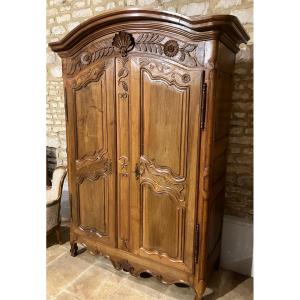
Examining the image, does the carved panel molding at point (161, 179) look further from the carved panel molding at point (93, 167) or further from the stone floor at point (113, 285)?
the stone floor at point (113, 285)

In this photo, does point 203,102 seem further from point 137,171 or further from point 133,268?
→ point 133,268

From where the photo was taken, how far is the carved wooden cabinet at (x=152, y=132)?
5.66 ft

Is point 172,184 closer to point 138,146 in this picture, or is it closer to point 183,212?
point 183,212

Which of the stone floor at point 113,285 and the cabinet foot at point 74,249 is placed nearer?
the stone floor at point 113,285

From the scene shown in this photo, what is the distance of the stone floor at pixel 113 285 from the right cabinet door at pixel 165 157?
37 centimetres

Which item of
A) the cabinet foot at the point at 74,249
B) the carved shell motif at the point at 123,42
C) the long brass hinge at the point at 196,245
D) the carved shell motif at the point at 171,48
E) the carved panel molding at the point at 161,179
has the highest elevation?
the carved shell motif at the point at 123,42

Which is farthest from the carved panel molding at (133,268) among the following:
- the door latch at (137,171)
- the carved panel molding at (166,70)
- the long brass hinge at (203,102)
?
the carved panel molding at (166,70)

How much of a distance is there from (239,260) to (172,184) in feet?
4.03

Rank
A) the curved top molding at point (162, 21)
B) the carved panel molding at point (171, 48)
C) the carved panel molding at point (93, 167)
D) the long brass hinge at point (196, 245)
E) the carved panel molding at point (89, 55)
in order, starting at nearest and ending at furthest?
the curved top molding at point (162, 21) < the carved panel molding at point (171, 48) < the long brass hinge at point (196, 245) < the carved panel molding at point (89, 55) < the carved panel molding at point (93, 167)

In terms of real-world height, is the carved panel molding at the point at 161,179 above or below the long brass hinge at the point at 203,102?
below

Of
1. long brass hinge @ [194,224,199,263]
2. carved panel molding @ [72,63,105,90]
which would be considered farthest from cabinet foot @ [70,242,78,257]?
carved panel molding @ [72,63,105,90]

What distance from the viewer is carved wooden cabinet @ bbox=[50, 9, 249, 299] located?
5.66 ft

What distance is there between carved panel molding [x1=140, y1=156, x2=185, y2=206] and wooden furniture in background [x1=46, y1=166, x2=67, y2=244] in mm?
1251
